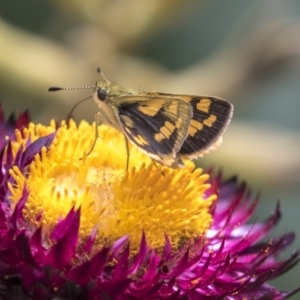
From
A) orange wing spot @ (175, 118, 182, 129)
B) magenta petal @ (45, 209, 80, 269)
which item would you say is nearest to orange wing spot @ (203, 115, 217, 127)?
orange wing spot @ (175, 118, 182, 129)

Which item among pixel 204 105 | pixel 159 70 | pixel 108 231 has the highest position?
pixel 204 105

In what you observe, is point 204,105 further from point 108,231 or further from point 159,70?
point 159,70

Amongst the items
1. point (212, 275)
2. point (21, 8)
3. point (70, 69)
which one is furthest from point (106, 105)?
point (21, 8)

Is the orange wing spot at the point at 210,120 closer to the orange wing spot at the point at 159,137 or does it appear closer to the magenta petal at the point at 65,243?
the orange wing spot at the point at 159,137

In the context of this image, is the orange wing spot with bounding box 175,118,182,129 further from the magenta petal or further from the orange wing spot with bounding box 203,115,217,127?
the magenta petal

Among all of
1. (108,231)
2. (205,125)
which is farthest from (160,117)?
(108,231)

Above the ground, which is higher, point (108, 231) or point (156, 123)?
point (156, 123)
